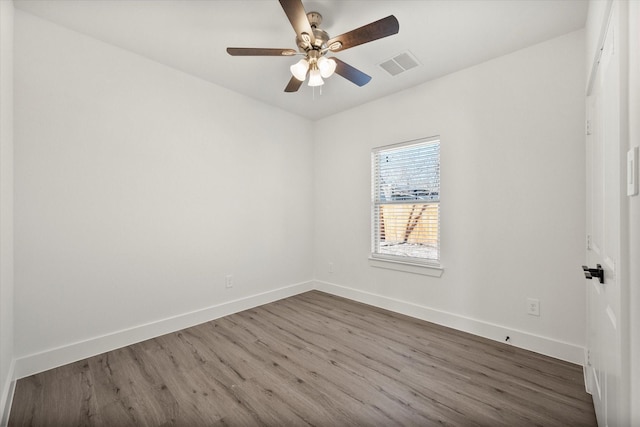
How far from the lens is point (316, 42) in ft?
6.48

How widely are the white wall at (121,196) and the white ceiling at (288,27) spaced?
0.89ft

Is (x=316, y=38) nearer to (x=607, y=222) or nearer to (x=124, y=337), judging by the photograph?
(x=607, y=222)

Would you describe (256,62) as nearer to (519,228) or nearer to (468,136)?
(468,136)

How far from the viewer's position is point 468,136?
107 inches

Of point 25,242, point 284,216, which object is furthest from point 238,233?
point 25,242

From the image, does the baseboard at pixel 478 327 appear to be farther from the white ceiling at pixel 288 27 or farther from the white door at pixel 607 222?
the white ceiling at pixel 288 27

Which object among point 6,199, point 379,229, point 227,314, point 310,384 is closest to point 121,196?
point 6,199

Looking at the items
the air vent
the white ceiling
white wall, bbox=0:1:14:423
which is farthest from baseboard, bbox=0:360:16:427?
the air vent

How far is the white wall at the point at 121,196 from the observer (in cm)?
205

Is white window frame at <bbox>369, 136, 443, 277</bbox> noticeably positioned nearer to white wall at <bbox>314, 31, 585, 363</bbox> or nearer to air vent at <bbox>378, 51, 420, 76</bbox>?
white wall at <bbox>314, 31, 585, 363</bbox>

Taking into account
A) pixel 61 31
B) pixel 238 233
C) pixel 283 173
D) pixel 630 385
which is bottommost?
pixel 630 385

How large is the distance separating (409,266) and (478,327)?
34.8 inches

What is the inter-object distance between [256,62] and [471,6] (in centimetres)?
185

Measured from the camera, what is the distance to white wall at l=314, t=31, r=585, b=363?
2199mm
